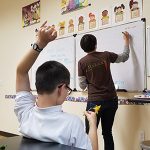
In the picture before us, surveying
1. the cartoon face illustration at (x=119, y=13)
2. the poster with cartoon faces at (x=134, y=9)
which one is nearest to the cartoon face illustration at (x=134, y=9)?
the poster with cartoon faces at (x=134, y=9)

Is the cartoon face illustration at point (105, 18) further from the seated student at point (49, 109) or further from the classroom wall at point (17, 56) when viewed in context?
the seated student at point (49, 109)

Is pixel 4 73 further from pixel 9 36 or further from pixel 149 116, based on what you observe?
pixel 149 116

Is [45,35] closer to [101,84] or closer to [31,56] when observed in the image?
[31,56]

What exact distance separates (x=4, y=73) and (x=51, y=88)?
419 cm

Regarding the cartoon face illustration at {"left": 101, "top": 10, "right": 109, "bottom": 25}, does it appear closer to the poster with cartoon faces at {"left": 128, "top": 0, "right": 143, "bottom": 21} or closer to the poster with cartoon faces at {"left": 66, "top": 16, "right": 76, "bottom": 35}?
the poster with cartoon faces at {"left": 128, "top": 0, "right": 143, "bottom": 21}

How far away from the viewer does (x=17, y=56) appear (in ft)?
15.2

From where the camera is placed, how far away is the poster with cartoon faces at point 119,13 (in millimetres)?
3006

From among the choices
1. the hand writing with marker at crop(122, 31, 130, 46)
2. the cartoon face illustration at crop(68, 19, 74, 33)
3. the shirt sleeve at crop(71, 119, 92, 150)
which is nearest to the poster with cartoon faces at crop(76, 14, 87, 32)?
the cartoon face illustration at crop(68, 19, 74, 33)

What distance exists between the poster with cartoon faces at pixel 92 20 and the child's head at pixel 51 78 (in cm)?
249

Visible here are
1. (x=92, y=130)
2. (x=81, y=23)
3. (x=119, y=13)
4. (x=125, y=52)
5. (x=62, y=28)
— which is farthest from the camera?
(x=62, y=28)

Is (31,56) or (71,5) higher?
(71,5)

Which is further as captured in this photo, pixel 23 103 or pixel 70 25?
pixel 70 25

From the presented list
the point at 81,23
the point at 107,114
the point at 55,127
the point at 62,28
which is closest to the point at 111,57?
the point at 107,114

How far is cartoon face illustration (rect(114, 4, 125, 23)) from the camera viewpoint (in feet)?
9.93
